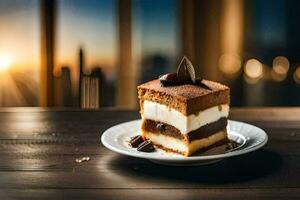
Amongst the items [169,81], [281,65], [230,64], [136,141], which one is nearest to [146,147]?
[136,141]

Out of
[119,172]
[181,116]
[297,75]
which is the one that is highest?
[181,116]

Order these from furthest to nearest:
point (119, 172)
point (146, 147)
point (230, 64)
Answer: point (230, 64), point (146, 147), point (119, 172)

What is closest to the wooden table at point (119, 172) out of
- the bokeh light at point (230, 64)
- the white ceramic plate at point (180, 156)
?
the white ceramic plate at point (180, 156)

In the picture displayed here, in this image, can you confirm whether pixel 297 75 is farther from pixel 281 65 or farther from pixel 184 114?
pixel 184 114

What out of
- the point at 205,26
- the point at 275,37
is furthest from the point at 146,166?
the point at 275,37

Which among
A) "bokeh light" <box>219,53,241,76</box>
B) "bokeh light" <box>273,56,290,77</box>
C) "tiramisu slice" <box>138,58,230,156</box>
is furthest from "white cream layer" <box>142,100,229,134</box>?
"bokeh light" <box>273,56,290,77</box>

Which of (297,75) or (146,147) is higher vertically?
(146,147)

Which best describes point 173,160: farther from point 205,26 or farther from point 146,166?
point 205,26
